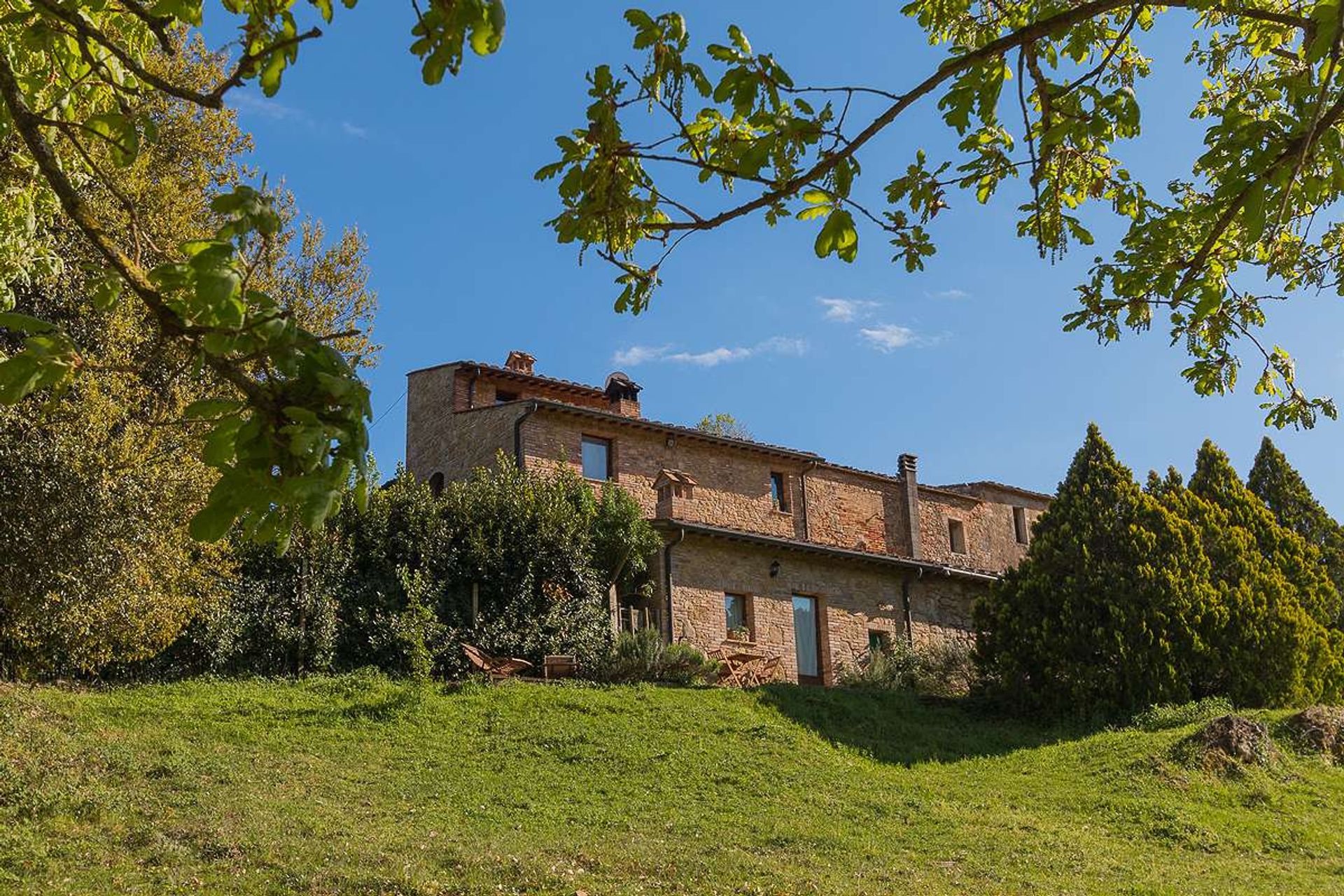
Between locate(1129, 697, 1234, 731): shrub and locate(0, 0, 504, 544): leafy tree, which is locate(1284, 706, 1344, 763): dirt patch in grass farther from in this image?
locate(0, 0, 504, 544): leafy tree

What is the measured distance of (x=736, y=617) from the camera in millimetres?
25656

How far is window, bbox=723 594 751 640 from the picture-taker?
2509cm

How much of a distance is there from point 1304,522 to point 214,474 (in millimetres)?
25011

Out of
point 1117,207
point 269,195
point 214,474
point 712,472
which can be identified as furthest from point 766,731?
point 269,195

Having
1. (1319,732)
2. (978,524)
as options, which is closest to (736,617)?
(978,524)

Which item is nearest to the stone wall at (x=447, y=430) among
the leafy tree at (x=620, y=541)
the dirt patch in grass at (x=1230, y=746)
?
the leafy tree at (x=620, y=541)

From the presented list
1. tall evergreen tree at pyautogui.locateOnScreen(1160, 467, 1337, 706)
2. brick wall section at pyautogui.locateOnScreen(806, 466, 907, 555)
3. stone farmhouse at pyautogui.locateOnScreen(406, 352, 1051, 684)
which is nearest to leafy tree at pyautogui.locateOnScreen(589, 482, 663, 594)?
stone farmhouse at pyautogui.locateOnScreen(406, 352, 1051, 684)

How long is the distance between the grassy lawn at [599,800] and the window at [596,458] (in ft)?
26.4

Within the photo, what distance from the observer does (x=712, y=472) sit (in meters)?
28.5

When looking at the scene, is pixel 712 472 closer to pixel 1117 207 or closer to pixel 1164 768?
pixel 1164 768

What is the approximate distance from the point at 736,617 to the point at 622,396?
692 centimetres

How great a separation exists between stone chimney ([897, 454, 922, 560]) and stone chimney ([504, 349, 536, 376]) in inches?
398

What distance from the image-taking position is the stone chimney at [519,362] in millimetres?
29562

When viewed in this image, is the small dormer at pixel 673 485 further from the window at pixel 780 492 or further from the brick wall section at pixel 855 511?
the brick wall section at pixel 855 511
